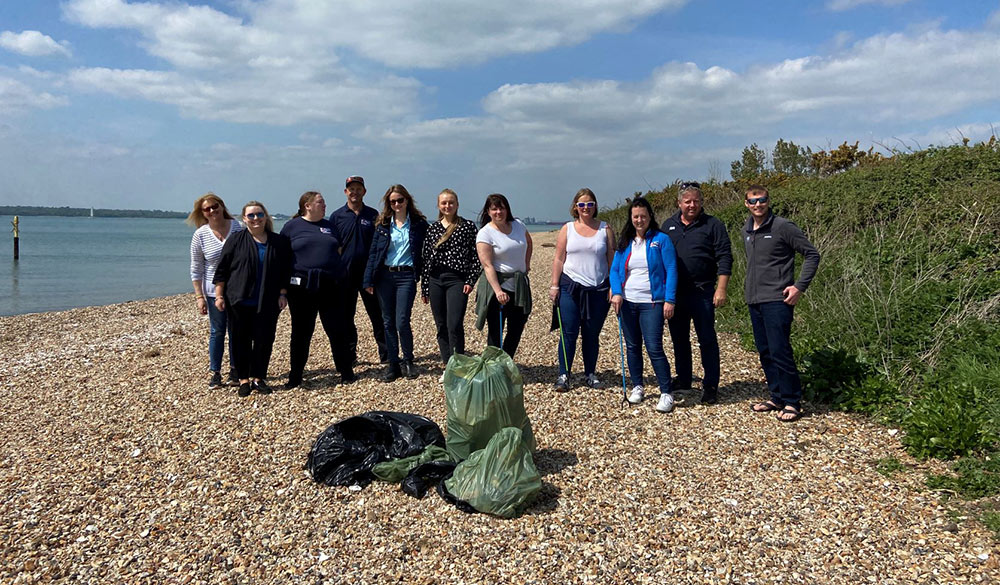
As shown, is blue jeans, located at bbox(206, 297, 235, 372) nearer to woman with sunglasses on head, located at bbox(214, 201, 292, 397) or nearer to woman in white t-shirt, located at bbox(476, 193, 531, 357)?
woman with sunglasses on head, located at bbox(214, 201, 292, 397)

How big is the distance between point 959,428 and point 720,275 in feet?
6.06

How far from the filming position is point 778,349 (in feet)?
15.9

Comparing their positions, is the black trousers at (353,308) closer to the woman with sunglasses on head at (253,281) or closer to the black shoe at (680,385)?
the woman with sunglasses on head at (253,281)

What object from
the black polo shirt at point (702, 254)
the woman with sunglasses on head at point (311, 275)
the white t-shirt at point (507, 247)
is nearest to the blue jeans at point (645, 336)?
the black polo shirt at point (702, 254)

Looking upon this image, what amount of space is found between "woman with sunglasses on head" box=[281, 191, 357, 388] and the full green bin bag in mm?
2271

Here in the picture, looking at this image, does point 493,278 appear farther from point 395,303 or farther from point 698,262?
point 698,262

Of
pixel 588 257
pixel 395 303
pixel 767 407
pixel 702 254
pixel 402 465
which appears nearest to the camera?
pixel 402 465

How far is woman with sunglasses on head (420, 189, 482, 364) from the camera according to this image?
5871 mm

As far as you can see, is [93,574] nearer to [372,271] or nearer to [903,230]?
[372,271]

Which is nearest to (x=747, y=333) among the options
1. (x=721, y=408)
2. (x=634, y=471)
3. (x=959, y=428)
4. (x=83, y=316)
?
(x=721, y=408)

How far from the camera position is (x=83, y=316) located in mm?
14484

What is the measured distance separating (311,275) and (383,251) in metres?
0.71

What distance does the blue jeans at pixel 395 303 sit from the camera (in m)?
6.09

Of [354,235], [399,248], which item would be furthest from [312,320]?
[399,248]
